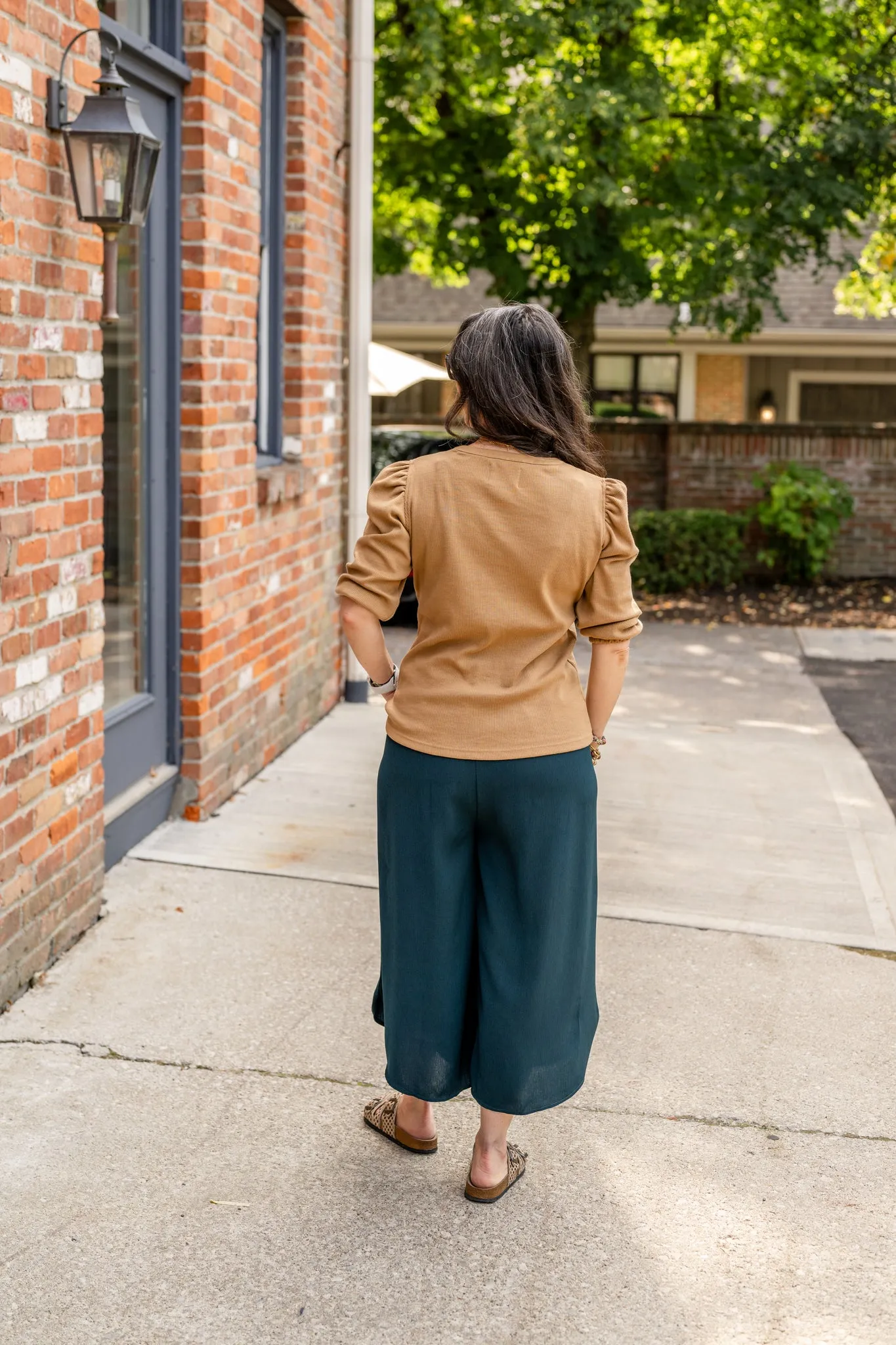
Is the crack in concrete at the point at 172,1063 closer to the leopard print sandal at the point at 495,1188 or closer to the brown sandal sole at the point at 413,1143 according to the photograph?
the brown sandal sole at the point at 413,1143

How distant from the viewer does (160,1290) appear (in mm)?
2770

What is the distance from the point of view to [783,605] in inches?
528

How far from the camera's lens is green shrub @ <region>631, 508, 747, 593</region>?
45.9ft

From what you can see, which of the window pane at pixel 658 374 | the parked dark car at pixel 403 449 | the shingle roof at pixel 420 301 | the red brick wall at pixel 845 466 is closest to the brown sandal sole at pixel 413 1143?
the parked dark car at pixel 403 449

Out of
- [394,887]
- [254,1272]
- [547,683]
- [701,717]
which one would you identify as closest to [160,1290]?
[254,1272]

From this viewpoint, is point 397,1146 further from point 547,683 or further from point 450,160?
point 450,160

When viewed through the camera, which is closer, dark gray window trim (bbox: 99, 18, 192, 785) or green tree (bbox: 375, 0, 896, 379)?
dark gray window trim (bbox: 99, 18, 192, 785)

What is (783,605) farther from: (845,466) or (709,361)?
(709,361)

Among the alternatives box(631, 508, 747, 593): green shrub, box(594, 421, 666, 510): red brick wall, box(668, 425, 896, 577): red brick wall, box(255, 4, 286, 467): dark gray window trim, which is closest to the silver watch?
box(255, 4, 286, 467): dark gray window trim

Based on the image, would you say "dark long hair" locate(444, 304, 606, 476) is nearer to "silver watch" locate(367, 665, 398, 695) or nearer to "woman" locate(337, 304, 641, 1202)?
"woman" locate(337, 304, 641, 1202)

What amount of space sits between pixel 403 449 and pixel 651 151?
3644 mm

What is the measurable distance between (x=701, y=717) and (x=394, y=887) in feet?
17.9

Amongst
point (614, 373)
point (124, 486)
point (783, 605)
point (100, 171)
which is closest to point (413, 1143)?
point (100, 171)

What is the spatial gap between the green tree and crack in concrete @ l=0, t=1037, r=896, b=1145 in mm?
9402
